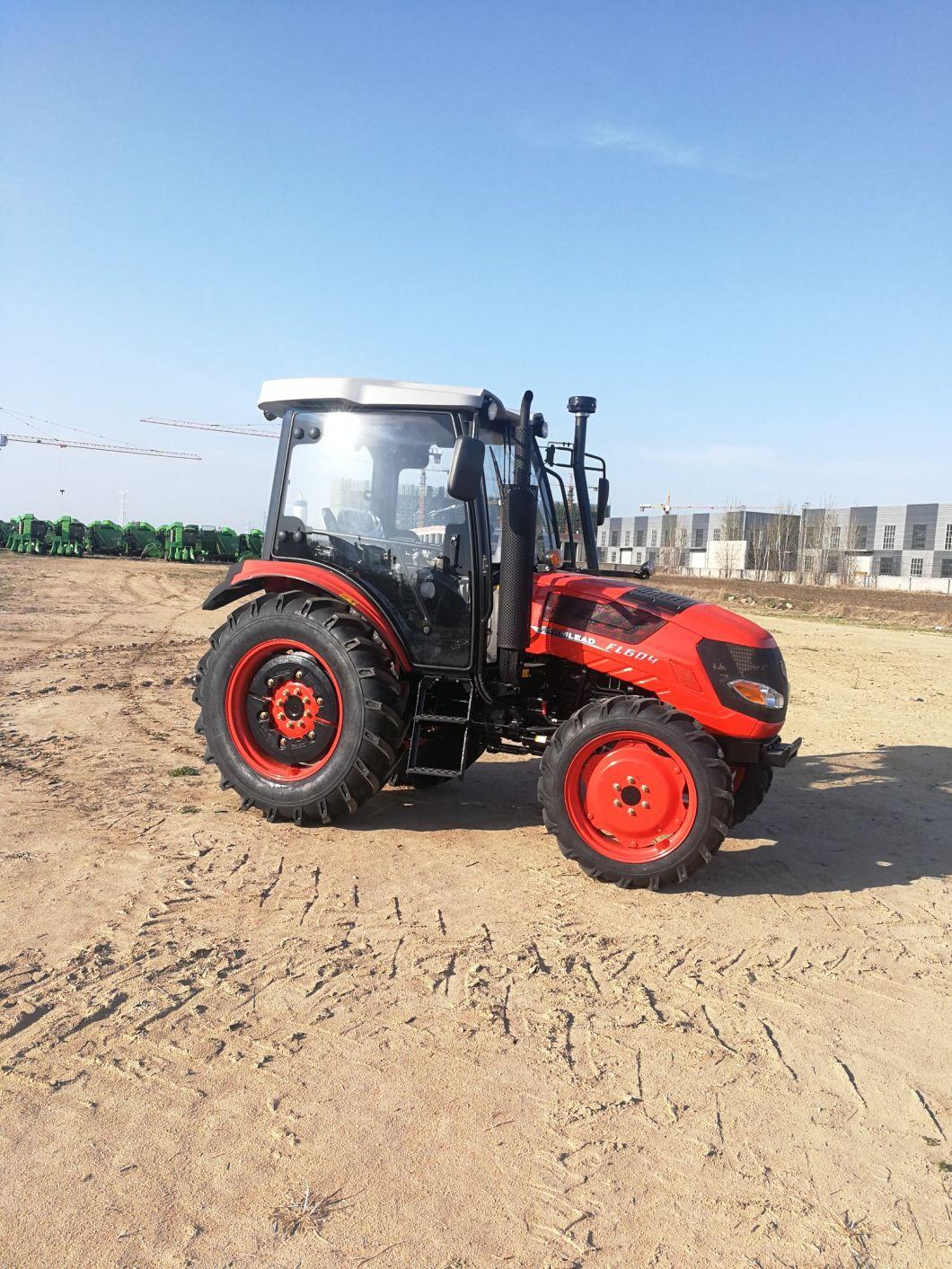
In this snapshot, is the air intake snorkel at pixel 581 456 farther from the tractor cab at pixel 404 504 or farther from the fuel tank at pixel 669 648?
the fuel tank at pixel 669 648

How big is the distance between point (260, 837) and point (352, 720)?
831 mm

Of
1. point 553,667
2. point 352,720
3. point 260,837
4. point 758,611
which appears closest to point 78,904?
point 260,837

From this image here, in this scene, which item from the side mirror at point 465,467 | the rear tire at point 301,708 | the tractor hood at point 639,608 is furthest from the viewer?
the rear tire at point 301,708

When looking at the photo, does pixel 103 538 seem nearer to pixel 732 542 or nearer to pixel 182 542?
pixel 182 542

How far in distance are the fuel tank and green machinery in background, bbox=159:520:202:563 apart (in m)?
41.8

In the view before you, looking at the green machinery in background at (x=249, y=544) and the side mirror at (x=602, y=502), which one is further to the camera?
the green machinery in background at (x=249, y=544)

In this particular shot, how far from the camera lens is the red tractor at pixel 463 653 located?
4902 millimetres

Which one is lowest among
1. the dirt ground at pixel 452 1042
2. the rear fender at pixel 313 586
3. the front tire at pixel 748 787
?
the dirt ground at pixel 452 1042

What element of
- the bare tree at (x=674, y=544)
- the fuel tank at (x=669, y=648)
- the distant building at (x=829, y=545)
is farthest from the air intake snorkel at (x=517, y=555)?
the bare tree at (x=674, y=544)

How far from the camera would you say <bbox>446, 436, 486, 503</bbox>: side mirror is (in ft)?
15.3

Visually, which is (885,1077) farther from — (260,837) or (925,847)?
(260,837)

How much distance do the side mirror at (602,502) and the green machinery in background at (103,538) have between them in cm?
4247

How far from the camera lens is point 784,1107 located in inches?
120

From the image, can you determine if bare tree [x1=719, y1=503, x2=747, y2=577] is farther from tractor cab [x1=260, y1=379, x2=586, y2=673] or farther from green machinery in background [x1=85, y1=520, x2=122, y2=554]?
tractor cab [x1=260, y1=379, x2=586, y2=673]
